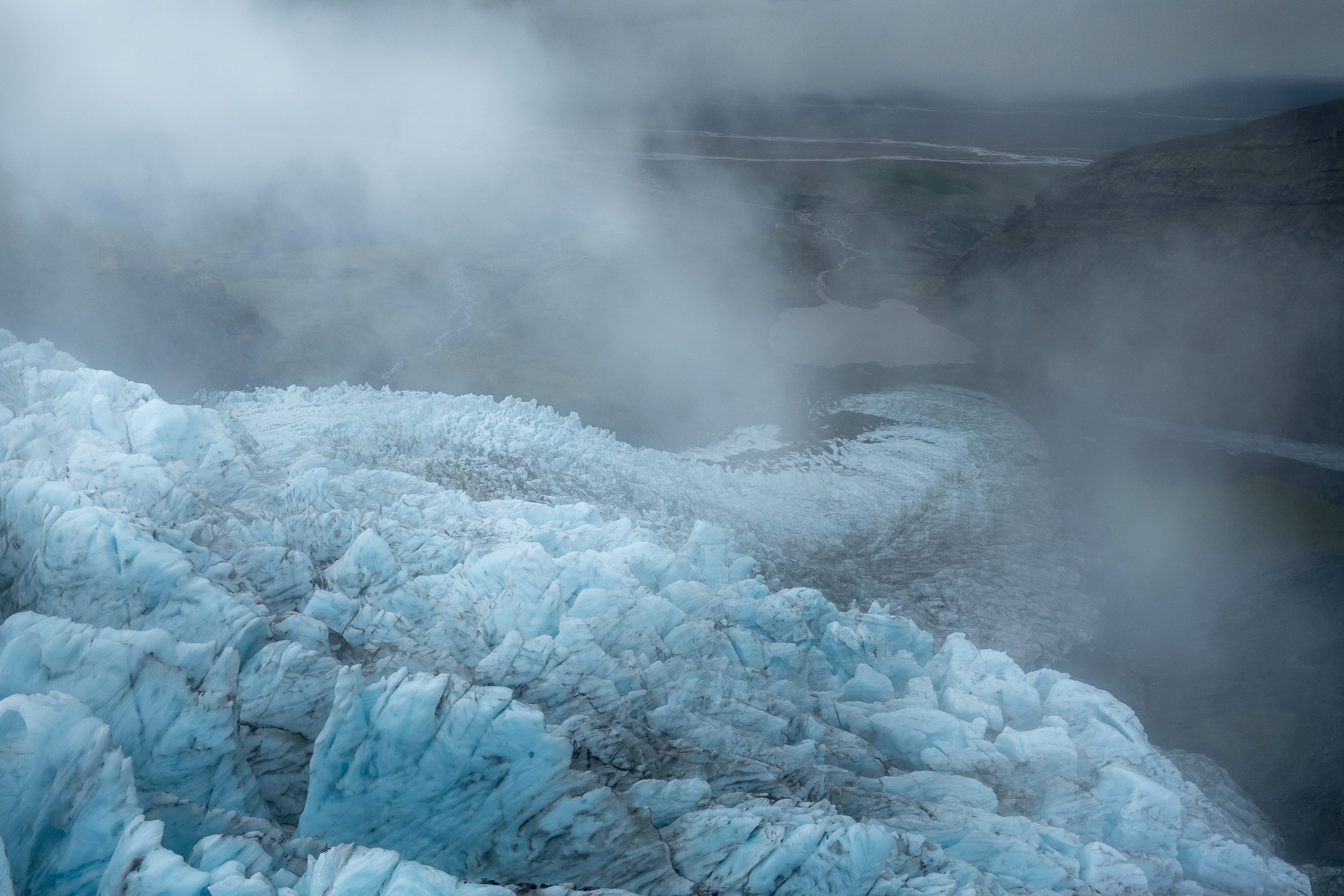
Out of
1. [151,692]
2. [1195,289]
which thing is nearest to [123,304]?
[151,692]

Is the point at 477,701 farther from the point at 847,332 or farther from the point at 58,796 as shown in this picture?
the point at 847,332

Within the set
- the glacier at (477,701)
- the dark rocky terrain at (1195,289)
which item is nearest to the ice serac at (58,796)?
the glacier at (477,701)

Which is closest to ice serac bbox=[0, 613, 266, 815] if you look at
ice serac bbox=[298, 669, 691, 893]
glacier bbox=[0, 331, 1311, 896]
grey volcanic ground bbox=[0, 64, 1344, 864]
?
glacier bbox=[0, 331, 1311, 896]

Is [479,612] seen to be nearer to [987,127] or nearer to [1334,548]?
[1334,548]

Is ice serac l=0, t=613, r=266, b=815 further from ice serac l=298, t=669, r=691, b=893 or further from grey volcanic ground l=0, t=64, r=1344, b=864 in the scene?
grey volcanic ground l=0, t=64, r=1344, b=864

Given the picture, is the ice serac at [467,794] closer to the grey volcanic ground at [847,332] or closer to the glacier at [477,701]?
Result: the glacier at [477,701]
